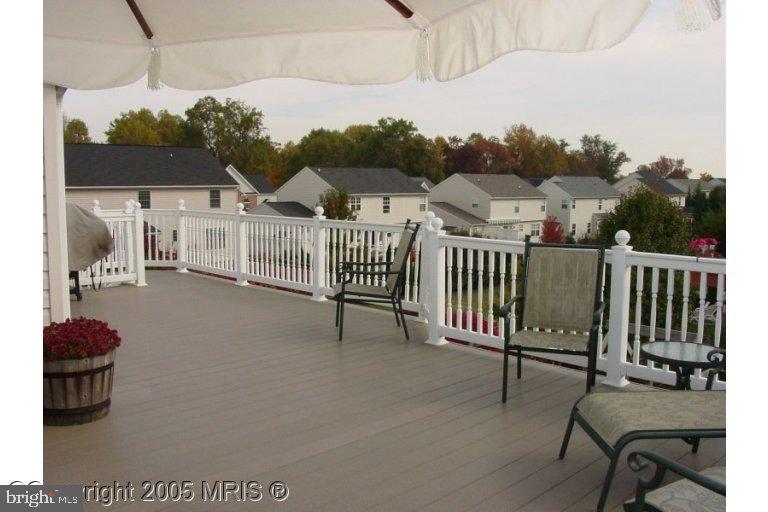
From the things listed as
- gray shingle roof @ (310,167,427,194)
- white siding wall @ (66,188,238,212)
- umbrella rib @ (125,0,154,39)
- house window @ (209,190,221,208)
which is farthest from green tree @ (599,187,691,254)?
umbrella rib @ (125,0,154,39)

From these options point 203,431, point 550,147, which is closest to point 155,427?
point 203,431

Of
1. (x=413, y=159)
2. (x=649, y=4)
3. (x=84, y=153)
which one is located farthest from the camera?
(x=413, y=159)

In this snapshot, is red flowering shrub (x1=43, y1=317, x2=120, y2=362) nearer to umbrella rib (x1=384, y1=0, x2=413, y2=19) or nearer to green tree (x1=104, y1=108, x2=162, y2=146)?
umbrella rib (x1=384, y1=0, x2=413, y2=19)

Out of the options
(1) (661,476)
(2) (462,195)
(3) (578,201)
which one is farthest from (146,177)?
(3) (578,201)

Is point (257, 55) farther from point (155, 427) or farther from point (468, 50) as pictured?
point (155, 427)

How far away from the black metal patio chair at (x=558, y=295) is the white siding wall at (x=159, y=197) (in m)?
28.4

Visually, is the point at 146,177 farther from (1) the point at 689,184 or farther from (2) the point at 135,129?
(1) the point at 689,184

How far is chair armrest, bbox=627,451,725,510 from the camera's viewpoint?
209 cm

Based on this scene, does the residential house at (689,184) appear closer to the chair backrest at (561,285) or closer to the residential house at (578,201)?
the residential house at (578,201)

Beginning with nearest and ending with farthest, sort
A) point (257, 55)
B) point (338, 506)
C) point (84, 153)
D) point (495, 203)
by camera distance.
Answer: point (338, 506) → point (257, 55) → point (84, 153) → point (495, 203)

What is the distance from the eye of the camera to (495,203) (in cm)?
5197

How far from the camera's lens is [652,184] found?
177 ft

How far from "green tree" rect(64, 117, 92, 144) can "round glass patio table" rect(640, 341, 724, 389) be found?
1992 inches

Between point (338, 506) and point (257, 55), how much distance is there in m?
2.37
